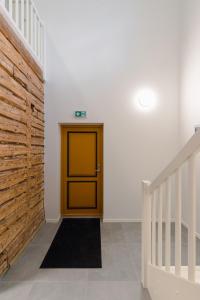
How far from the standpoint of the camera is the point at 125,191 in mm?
4633

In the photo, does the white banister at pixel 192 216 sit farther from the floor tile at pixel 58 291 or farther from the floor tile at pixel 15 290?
the floor tile at pixel 15 290

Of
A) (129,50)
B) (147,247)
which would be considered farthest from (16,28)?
(147,247)

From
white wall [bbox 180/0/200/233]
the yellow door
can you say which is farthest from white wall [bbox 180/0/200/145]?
the yellow door

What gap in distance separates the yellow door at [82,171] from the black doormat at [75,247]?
408 millimetres

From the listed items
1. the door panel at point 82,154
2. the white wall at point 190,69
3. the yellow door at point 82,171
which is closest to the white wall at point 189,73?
the white wall at point 190,69

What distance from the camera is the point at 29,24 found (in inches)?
147

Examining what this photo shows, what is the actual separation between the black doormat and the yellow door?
408 mm

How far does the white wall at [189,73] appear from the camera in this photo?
3834 mm

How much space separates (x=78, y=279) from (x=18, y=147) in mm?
1790

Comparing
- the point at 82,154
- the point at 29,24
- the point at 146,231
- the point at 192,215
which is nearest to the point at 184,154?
the point at 192,215

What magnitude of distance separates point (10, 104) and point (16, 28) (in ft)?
3.30

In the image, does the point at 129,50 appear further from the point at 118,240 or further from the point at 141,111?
the point at 118,240

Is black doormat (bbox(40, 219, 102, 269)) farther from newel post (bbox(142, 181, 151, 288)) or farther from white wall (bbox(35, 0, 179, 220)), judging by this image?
newel post (bbox(142, 181, 151, 288))

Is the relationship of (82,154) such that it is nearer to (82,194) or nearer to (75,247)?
(82,194)
